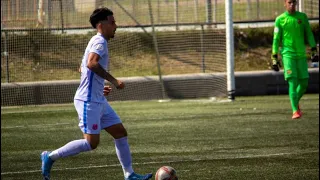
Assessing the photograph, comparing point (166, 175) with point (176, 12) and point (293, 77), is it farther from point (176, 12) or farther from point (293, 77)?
point (176, 12)

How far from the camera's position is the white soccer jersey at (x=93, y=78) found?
9.18 meters

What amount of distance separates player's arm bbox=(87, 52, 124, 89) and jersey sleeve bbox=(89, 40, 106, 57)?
0.14 feet

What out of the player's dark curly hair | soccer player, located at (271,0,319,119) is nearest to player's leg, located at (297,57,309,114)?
soccer player, located at (271,0,319,119)

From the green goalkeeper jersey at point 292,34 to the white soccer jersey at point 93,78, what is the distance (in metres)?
6.75

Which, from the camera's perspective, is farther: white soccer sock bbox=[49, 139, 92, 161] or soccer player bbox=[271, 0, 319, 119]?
soccer player bbox=[271, 0, 319, 119]

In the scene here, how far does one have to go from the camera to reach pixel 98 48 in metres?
9.15

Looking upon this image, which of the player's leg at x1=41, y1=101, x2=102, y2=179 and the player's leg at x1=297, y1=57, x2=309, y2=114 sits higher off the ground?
the player's leg at x1=41, y1=101, x2=102, y2=179

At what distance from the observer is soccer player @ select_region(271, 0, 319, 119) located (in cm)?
1544

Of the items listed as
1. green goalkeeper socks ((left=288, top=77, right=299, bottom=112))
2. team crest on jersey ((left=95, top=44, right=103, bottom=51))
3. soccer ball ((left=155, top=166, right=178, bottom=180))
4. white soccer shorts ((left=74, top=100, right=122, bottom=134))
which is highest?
team crest on jersey ((left=95, top=44, right=103, bottom=51))

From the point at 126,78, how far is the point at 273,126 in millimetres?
7996

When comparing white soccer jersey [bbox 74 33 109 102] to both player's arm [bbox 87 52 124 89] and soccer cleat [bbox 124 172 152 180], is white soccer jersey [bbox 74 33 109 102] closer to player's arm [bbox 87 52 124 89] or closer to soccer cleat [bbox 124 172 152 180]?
player's arm [bbox 87 52 124 89]

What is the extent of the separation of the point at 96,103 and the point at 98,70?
381 mm

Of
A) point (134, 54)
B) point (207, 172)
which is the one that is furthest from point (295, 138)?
point (134, 54)

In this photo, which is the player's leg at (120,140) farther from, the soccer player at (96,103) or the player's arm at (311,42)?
the player's arm at (311,42)
